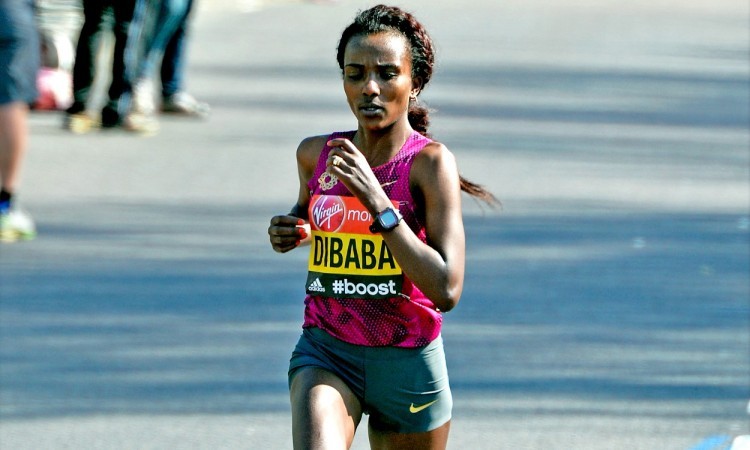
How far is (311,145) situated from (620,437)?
2218mm

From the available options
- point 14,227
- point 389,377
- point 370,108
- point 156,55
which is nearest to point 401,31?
point 370,108

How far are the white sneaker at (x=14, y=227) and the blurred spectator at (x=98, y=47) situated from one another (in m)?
2.75

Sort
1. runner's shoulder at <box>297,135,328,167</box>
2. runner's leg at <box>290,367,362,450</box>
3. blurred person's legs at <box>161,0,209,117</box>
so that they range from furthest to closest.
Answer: blurred person's legs at <box>161,0,209,117</box>, runner's shoulder at <box>297,135,328,167</box>, runner's leg at <box>290,367,362,450</box>

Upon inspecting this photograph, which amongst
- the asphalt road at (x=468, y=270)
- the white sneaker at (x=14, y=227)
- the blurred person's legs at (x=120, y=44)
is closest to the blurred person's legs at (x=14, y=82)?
Answer: the white sneaker at (x=14, y=227)

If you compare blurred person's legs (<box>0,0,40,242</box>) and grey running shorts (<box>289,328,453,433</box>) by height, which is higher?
grey running shorts (<box>289,328,453,433</box>)

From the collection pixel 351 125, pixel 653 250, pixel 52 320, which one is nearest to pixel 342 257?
pixel 52 320

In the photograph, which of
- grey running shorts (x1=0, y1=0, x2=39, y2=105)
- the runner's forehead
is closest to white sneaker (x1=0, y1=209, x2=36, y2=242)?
grey running shorts (x1=0, y1=0, x2=39, y2=105)

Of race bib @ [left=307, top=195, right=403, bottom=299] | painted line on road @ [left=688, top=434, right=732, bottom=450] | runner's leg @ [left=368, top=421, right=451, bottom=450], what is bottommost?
painted line on road @ [left=688, top=434, right=732, bottom=450]

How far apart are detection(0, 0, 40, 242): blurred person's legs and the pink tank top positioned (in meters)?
4.66

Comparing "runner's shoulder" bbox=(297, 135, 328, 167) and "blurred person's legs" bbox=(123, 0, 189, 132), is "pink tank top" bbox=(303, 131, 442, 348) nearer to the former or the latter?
"runner's shoulder" bbox=(297, 135, 328, 167)

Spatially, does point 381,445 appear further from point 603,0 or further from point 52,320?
point 603,0

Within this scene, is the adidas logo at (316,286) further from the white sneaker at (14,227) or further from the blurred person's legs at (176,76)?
the blurred person's legs at (176,76)

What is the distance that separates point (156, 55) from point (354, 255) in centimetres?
796

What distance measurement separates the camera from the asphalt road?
19.3 feet
